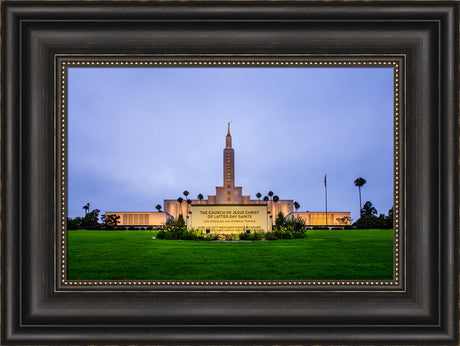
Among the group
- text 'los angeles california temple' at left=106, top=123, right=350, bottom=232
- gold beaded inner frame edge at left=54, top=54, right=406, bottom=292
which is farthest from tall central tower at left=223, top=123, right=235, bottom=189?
gold beaded inner frame edge at left=54, top=54, right=406, bottom=292

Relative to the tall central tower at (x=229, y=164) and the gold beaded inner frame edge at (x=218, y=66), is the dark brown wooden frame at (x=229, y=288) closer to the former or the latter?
the gold beaded inner frame edge at (x=218, y=66)

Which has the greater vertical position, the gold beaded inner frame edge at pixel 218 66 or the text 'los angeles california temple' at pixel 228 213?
the gold beaded inner frame edge at pixel 218 66

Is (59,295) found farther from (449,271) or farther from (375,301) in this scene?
(449,271)

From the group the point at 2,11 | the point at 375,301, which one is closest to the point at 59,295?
the point at 2,11

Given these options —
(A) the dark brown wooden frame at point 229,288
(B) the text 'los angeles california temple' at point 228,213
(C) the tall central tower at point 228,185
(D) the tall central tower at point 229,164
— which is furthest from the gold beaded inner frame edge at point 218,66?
(C) the tall central tower at point 228,185

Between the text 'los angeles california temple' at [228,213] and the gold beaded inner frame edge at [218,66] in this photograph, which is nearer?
the gold beaded inner frame edge at [218,66]

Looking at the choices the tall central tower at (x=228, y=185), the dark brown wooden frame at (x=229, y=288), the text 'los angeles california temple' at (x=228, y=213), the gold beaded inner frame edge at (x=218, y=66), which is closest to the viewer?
the dark brown wooden frame at (x=229, y=288)

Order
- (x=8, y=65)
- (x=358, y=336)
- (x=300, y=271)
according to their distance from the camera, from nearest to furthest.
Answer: (x=358, y=336), (x=8, y=65), (x=300, y=271)
